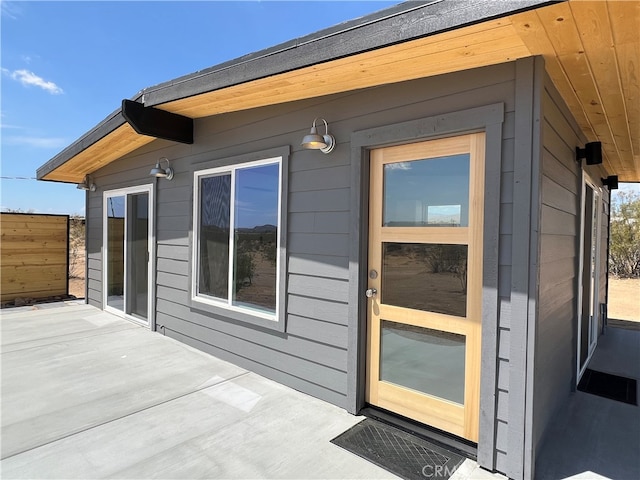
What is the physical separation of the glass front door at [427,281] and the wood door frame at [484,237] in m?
0.07

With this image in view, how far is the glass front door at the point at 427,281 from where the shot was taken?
211 centimetres

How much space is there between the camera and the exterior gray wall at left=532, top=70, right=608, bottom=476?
1.98 m

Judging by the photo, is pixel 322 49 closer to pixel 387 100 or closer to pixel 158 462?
pixel 387 100

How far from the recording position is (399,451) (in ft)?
6.84

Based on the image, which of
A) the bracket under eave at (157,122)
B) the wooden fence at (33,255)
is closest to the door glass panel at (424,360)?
the bracket under eave at (157,122)

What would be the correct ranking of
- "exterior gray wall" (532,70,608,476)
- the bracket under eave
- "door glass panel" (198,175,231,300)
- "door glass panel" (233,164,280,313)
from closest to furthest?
"exterior gray wall" (532,70,608,476), "door glass panel" (233,164,280,313), the bracket under eave, "door glass panel" (198,175,231,300)

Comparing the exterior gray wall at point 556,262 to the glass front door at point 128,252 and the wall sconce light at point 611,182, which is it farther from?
the glass front door at point 128,252

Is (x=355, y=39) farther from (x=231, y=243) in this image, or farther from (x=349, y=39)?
(x=231, y=243)

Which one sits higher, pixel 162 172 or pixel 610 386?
pixel 162 172

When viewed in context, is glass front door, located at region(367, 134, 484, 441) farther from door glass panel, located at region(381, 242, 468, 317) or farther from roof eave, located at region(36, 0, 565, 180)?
roof eave, located at region(36, 0, 565, 180)

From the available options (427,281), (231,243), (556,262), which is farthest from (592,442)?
(231,243)

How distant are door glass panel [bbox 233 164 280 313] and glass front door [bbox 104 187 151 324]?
2.02 meters

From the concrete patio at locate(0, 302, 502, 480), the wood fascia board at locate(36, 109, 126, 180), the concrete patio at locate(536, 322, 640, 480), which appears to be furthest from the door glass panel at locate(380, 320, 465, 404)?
the wood fascia board at locate(36, 109, 126, 180)

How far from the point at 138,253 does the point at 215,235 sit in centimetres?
208
